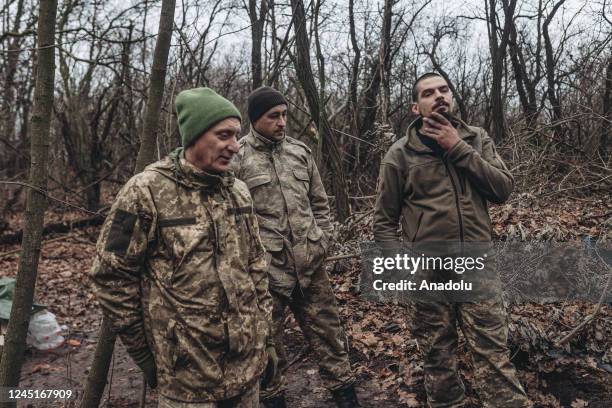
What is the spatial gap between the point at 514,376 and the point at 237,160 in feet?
7.27

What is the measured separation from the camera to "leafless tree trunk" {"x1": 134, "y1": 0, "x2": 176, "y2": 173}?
2.85 m

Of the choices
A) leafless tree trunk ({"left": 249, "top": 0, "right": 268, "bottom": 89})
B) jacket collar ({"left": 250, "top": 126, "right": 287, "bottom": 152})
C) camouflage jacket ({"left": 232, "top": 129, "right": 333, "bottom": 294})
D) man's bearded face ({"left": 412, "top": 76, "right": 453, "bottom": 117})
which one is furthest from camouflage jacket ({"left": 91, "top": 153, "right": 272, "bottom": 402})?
leafless tree trunk ({"left": 249, "top": 0, "right": 268, "bottom": 89})

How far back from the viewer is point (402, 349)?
4.66m

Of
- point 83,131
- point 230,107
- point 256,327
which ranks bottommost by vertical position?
point 256,327

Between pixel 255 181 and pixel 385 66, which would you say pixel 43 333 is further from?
pixel 385 66

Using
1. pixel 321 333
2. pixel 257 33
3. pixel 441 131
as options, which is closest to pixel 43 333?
pixel 321 333

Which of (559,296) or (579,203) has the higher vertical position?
(579,203)

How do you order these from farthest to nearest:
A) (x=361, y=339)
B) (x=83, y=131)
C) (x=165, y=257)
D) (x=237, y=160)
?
(x=83, y=131)
(x=361, y=339)
(x=237, y=160)
(x=165, y=257)

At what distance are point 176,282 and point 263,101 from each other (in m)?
1.69

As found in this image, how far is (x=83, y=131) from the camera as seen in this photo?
1242 cm

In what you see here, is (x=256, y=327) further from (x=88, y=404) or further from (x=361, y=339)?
(x=361, y=339)

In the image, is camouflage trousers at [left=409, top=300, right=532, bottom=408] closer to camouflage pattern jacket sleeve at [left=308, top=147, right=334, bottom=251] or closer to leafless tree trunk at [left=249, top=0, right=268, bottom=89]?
camouflage pattern jacket sleeve at [left=308, top=147, right=334, bottom=251]

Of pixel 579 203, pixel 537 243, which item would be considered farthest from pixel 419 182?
pixel 579 203

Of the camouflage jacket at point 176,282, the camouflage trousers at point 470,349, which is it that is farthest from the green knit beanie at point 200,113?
the camouflage trousers at point 470,349
